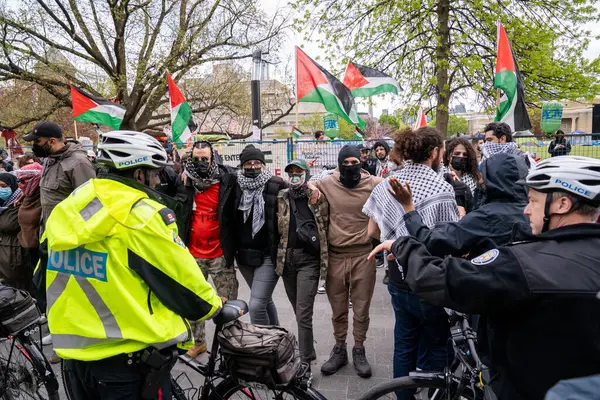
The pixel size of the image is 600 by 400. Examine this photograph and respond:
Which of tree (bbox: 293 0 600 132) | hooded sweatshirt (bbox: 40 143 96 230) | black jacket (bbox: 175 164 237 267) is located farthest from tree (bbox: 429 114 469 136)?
hooded sweatshirt (bbox: 40 143 96 230)

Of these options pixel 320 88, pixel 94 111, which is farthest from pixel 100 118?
pixel 320 88

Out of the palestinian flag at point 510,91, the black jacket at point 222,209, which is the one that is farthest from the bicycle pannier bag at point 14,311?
the palestinian flag at point 510,91

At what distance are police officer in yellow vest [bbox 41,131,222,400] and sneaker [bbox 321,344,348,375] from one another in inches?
80.9

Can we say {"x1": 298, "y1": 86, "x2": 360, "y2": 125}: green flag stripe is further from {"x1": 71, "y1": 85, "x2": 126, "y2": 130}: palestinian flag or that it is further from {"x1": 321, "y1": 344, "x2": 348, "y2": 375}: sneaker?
{"x1": 321, "y1": 344, "x2": 348, "y2": 375}: sneaker

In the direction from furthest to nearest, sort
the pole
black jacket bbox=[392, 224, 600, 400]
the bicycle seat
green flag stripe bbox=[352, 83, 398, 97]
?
1. the pole
2. green flag stripe bbox=[352, 83, 398, 97]
3. the bicycle seat
4. black jacket bbox=[392, 224, 600, 400]

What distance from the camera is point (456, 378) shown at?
7.96 feet

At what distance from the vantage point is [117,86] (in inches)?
630

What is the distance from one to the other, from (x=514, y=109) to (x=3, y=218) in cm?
635

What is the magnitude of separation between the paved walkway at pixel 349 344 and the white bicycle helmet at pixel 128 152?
1583 millimetres

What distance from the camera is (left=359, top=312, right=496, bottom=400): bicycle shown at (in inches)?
91.0

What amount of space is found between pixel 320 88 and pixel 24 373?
17.9 ft

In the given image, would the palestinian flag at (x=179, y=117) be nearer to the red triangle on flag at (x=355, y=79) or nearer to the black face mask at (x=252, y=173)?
the red triangle on flag at (x=355, y=79)

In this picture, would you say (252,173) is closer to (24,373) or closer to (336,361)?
(336,361)

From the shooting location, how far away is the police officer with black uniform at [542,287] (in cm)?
139
